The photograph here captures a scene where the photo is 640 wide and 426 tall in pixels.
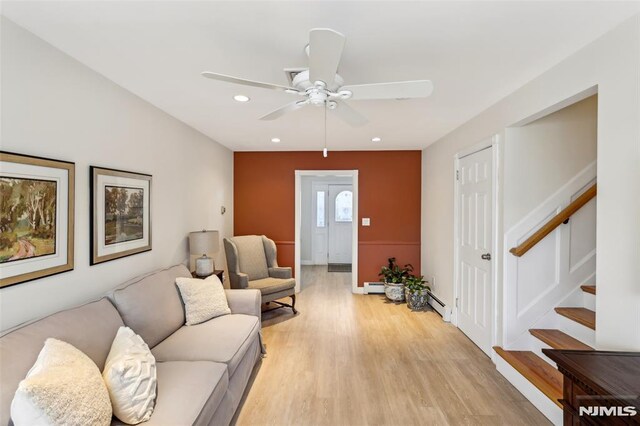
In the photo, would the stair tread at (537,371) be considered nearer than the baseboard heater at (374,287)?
Yes

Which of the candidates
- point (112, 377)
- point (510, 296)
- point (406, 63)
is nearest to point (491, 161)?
point (510, 296)

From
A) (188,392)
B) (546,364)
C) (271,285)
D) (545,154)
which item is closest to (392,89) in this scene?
(545,154)

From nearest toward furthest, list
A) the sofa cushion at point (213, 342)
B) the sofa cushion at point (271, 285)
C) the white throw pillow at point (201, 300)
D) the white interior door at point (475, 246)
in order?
1. the sofa cushion at point (213, 342)
2. the white throw pillow at point (201, 300)
3. the white interior door at point (475, 246)
4. the sofa cushion at point (271, 285)

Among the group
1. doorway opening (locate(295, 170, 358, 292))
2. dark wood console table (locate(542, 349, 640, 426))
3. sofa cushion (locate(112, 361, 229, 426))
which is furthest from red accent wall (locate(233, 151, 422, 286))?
→ dark wood console table (locate(542, 349, 640, 426))

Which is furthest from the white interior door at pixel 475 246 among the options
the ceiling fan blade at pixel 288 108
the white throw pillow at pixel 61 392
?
the white throw pillow at pixel 61 392

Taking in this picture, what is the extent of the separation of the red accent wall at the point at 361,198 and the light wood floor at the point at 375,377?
4.10 feet

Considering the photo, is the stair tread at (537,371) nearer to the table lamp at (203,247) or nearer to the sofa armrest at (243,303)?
the sofa armrest at (243,303)

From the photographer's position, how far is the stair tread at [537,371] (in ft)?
6.78

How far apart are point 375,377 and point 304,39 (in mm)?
2580

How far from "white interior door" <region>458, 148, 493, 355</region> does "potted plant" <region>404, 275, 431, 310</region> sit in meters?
0.70

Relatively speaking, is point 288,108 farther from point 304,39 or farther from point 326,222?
point 326,222

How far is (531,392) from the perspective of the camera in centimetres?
222

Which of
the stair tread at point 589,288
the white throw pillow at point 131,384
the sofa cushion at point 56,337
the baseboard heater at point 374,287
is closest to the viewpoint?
the sofa cushion at point 56,337

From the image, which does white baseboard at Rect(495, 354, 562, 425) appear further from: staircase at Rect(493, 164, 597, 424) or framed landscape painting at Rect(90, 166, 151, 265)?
framed landscape painting at Rect(90, 166, 151, 265)
